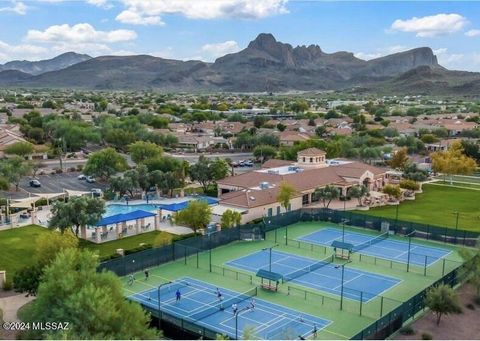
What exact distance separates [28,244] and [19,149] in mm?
43392

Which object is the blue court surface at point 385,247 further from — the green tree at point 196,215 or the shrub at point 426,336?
the shrub at point 426,336

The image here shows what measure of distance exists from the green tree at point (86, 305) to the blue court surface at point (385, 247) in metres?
22.5

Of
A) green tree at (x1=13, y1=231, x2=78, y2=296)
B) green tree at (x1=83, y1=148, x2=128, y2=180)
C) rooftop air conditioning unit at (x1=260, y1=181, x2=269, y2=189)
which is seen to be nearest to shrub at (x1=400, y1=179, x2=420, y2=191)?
rooftop air conditioning unit at (x1=260, y1=181, x2=269, y2=189)

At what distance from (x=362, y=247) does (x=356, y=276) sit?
676 centimetres

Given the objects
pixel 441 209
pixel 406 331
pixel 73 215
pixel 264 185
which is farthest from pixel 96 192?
pixel 406 331

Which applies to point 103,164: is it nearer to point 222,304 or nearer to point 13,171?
point 13,171

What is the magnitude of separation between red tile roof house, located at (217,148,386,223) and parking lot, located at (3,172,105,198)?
17000 millimetres

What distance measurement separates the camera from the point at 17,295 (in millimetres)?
30688

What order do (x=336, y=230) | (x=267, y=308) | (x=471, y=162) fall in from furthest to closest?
(x=471, y=162)
(x=336, y=230)
(x=267, y=308)

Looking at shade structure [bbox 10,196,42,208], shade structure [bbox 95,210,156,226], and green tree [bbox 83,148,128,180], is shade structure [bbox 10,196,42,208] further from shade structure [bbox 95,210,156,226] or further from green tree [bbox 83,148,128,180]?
green tree [bbox 83,148,128,180]

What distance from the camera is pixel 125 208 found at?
49.8 m

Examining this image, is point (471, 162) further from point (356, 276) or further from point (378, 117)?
point (378, 117)

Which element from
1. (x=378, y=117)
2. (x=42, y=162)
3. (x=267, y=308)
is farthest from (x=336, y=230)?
(x=378, y=117)

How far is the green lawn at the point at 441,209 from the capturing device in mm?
49531
